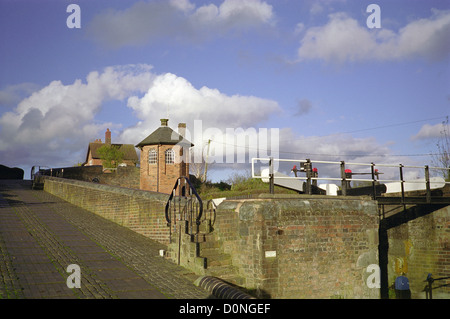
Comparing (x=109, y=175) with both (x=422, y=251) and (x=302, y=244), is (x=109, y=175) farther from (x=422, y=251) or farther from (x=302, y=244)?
(x=302, y=244)

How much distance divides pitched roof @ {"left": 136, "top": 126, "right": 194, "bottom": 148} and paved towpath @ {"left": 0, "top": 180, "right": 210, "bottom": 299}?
1243 cm

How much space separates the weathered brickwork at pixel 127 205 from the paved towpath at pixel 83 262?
334 millimetres

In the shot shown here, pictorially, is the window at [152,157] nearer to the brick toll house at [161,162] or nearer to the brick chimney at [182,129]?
the brick toll house at [161,162]

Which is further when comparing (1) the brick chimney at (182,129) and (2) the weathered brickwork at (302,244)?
(1) the brick chimney at (182,129)

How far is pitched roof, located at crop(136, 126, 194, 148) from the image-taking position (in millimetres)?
26969

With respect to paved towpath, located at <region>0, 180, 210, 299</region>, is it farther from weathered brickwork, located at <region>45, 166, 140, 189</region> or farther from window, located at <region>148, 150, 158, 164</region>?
weathered brickwork, located at <region>45, 166, 140, 189</region>

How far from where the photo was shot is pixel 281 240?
8.95 metres

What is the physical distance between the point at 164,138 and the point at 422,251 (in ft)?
58.8

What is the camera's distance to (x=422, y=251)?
14.1 metres

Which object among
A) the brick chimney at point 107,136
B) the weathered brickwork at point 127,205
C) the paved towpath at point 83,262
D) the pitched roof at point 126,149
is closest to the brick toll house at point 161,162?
the weathered brickwork at point 127,205

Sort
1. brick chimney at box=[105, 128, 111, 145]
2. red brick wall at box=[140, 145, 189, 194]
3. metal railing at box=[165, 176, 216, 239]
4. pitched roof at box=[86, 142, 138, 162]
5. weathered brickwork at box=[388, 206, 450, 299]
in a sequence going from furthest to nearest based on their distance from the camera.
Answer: pitched roof at box=[86, 142, 138, 162]
brick chimney at box=[105, 128, 111, 145]
red brick wall at box=[140, 145, 189, 194]
weathered brickwork at box=[388, 206, 450, 299]
metal railing at box=[165, 176, 216, 239]

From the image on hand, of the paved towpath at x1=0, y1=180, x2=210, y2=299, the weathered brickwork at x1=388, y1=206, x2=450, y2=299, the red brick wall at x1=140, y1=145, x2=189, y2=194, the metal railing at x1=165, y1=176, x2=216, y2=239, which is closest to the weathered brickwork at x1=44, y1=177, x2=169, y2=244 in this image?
the paved towpath at x1=0, y1=180, x2=210, y2=299

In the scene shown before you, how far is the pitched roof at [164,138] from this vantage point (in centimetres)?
2697
